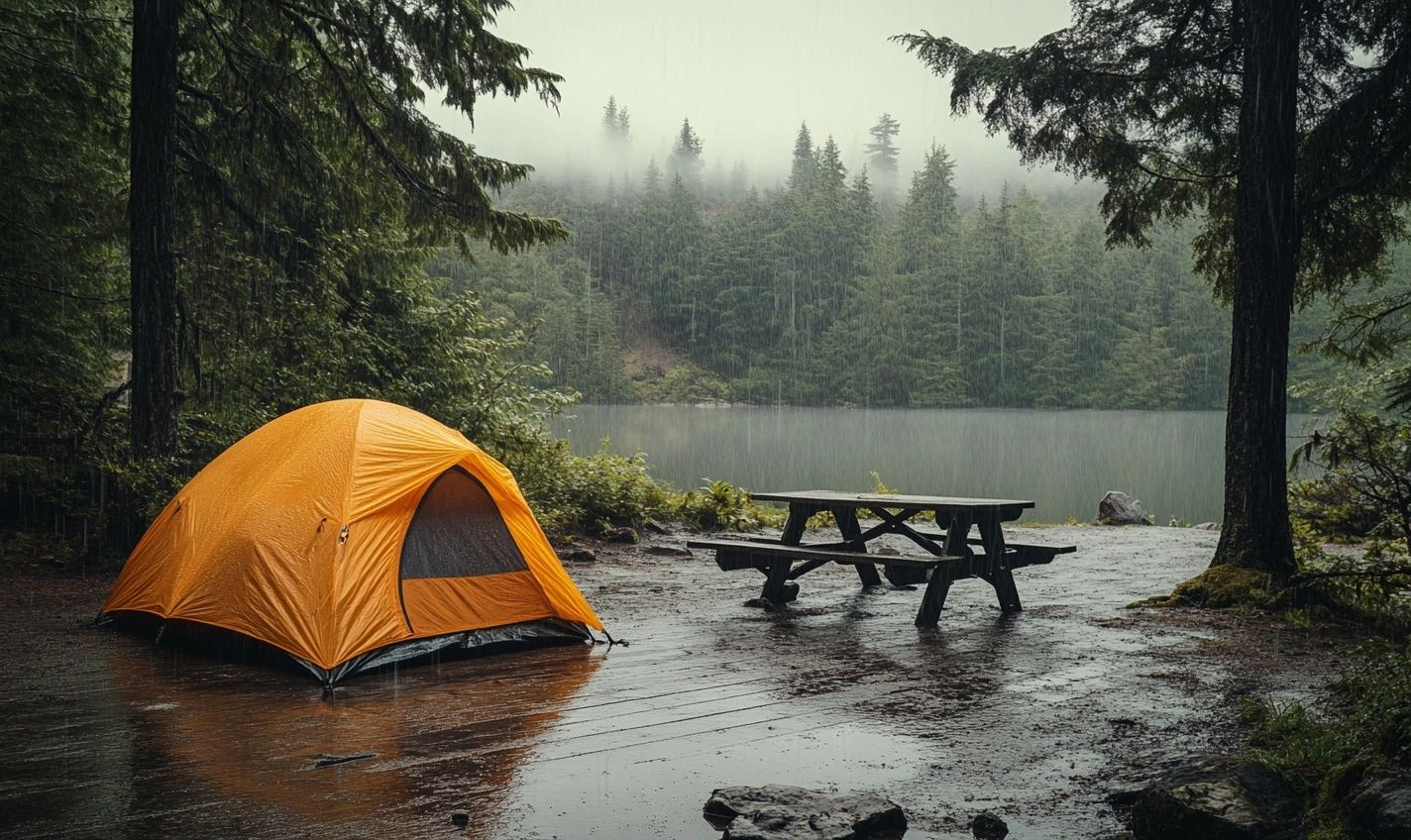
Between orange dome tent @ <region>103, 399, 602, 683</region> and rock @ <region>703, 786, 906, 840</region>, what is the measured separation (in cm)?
322

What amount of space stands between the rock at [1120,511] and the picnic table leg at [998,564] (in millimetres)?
10743

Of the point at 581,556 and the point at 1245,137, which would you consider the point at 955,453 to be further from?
the point at 1245,137

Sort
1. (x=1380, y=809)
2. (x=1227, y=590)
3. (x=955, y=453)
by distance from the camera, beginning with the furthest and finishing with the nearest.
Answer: (x=955, y=453)
(x=1227, y=590)
(x=1380, y=809)

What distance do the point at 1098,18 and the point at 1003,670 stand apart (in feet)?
23.4

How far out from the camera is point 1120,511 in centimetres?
1934

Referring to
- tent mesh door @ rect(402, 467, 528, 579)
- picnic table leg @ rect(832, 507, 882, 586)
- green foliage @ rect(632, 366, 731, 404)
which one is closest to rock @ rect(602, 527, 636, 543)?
picnic table leg @ rect(832, 507, 882, 586)

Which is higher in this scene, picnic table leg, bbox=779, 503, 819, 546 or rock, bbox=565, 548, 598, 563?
picnic table leg, bbox=779, 503, 819, 546

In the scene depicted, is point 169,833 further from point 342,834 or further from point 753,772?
point 753,772

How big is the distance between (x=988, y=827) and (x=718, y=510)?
12.1 m

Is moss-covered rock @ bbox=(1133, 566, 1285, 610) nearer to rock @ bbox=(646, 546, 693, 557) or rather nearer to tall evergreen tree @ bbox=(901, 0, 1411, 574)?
tall evergreen tree @ bbox=(901, 0, 1411, 574)

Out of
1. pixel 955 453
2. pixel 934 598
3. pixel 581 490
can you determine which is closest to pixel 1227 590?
pixel 934 598

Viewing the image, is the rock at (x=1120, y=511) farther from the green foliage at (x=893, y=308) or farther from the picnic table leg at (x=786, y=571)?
the green foliage at (x=893, y=308)

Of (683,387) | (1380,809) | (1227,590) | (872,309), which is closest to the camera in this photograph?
(1380,809)

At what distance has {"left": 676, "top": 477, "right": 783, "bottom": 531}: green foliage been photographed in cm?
1630
